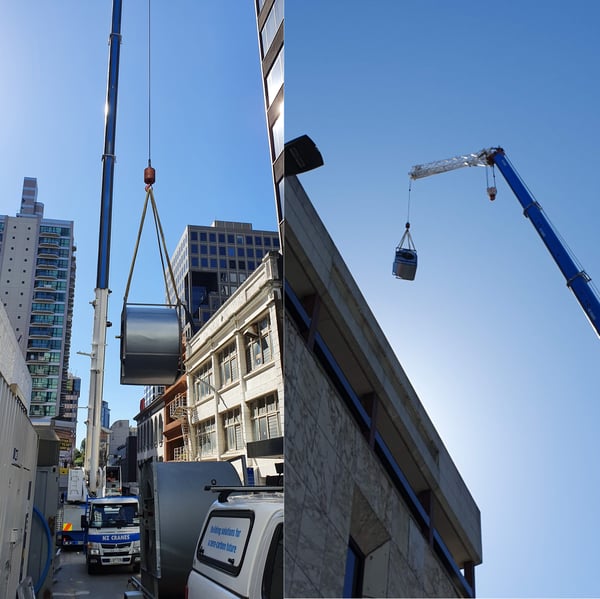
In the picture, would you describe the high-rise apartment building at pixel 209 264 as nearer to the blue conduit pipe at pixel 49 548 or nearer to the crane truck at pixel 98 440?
the blue conduit pipe at pixel 49 548

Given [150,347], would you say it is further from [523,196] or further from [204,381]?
[523,196]

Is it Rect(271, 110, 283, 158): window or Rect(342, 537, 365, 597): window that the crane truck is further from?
Rect(342, 537, 365, 597): window

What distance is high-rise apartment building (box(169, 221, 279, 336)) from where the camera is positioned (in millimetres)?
3992

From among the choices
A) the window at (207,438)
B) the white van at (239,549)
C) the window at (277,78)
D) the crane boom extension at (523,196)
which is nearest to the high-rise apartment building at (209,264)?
the window at (207,438)

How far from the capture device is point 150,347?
612 cm

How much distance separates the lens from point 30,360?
227 ft

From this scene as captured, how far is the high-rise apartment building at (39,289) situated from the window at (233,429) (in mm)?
5326

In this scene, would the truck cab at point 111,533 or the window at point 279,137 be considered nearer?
the window at point 279,137

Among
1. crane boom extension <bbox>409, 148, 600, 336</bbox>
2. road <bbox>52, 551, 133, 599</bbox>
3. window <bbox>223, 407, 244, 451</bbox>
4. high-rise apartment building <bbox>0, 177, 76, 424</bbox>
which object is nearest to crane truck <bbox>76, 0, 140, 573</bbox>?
road <bbox>52, 551, 133, 599</bbox>

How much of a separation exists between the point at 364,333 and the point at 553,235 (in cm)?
31

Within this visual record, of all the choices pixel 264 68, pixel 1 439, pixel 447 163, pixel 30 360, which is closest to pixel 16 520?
pixel 1 439

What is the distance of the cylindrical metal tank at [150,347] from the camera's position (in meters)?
5.85

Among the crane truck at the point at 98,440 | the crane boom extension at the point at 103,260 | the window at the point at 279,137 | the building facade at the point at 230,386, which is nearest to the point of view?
the window at the point at 279,137

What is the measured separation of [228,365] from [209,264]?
2.26m
